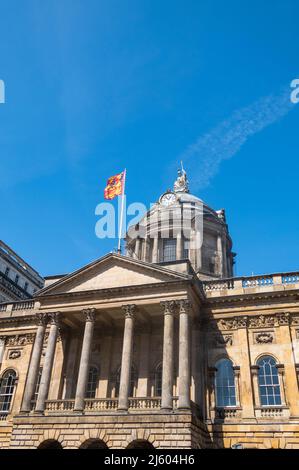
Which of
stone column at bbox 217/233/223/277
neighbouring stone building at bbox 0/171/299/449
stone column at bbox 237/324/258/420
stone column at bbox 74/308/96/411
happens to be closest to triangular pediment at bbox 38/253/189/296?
neighbouring stone building at bbox 0/171/299/449

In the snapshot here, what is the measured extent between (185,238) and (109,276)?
12.9 metres

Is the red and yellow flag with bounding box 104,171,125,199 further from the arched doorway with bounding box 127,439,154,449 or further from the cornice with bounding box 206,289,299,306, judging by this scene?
the arched doorway with bounding box 127,439,154,449

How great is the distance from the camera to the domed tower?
38.6 m

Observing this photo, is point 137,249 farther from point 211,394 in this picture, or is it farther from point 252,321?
point 211,394

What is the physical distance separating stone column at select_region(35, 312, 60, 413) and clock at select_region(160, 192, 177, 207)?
1884cm

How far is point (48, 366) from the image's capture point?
26047 mm

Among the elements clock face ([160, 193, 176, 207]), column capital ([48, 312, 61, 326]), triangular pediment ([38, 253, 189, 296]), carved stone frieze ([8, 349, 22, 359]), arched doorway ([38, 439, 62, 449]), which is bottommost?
arched doorway ([38, 439, 62, 449])

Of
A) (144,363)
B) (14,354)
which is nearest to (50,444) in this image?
(144,363)

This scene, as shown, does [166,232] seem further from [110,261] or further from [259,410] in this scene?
[259,410]

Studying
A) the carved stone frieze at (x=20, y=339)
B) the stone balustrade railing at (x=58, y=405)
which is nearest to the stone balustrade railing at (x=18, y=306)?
the carved stone frieze at (x=20, y=339)

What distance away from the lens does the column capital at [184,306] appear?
24.8 m

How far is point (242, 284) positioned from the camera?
28.2 m

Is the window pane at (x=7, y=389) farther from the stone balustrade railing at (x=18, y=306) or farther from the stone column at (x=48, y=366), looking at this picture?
the stone column at (x=48, y=366)

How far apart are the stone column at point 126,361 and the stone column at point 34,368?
561cm
